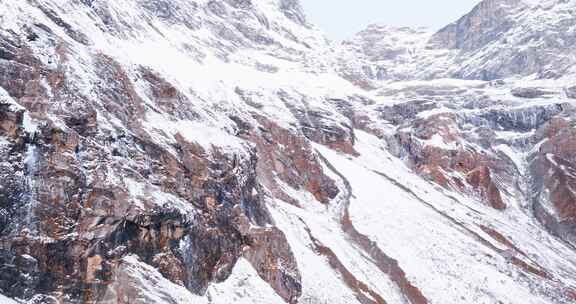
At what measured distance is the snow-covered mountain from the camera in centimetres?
3466

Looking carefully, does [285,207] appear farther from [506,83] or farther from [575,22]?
[575,22]

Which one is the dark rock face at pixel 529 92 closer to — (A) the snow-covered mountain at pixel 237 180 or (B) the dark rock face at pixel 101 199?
(A) the snow-covered mountain at pixel 237 180

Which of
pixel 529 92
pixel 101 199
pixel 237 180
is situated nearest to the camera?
pixel 101 199

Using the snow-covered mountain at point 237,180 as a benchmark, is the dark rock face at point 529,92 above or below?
above

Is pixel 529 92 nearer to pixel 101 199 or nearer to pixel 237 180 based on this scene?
pixel 237 180

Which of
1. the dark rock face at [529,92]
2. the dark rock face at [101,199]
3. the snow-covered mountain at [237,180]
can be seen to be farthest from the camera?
the dark rock face at [529,92]

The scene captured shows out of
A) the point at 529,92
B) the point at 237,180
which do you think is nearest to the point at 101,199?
the point at 237,180

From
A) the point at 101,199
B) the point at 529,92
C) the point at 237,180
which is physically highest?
the point at 529,92

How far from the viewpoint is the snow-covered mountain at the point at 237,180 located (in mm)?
34656

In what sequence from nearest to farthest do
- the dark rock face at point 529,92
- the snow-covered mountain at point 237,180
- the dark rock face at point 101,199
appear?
the dark rock face at point 101,199
the snow-covered mountain at point 237,180
the dark rock face at point 529,92

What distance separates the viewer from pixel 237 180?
161 ft

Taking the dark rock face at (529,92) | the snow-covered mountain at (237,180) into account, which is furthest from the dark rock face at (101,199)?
the dark rock face at (529,92)

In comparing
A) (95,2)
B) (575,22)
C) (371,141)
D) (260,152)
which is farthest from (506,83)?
(95,2)

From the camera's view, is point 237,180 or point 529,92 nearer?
point 237,180
